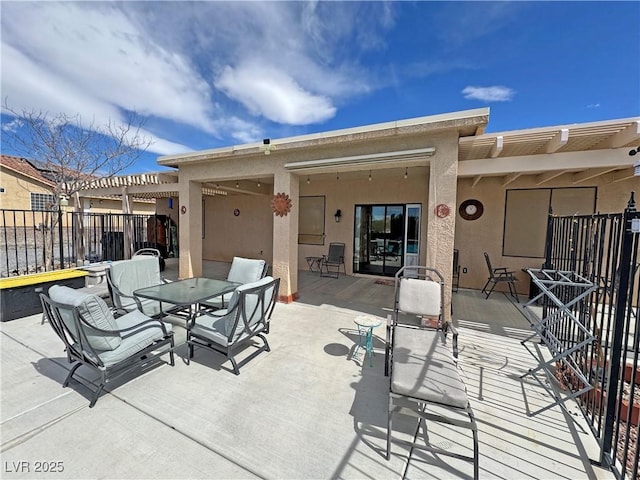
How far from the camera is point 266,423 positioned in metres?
2.22

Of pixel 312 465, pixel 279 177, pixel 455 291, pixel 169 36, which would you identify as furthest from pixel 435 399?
pixel 169 36

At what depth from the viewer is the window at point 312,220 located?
895 centimetres

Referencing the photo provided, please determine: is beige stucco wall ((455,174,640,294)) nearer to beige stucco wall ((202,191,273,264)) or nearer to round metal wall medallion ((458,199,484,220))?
round metal wall medallion ((458,199,484,220))

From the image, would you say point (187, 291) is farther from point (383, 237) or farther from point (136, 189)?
point (136, 189)

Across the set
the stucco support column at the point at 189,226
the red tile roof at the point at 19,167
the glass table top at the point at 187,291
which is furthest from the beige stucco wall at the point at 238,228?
the red tile roof at the point at 19,167

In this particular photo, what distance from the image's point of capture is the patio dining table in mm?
3318

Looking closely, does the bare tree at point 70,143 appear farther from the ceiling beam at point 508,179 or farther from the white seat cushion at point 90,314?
the ceiling beam at point 508,179

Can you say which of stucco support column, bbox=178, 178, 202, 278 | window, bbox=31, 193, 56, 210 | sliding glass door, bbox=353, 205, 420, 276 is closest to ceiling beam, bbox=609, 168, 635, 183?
sliding glass door, bbox=353, 205, 420, 276

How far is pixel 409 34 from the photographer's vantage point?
5742 millimetres

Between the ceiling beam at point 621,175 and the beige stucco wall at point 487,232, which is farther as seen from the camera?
the beige stucco wall at point 487,232

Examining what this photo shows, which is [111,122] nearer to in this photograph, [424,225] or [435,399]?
[424,225]

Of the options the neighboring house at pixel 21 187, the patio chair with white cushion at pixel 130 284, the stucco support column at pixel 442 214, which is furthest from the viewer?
the neighboring house at pixel 21 187

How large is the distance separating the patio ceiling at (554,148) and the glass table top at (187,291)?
4484mm

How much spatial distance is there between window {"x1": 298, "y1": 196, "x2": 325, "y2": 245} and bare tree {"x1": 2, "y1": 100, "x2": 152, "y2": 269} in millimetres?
5706
